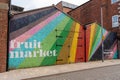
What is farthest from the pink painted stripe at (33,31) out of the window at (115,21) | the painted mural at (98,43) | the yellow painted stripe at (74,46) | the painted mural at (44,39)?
the window at (115,21)

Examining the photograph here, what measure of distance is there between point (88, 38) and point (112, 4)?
9.93 m

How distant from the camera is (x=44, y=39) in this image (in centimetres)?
1883

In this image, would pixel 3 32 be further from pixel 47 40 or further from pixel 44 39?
pixel 47 40

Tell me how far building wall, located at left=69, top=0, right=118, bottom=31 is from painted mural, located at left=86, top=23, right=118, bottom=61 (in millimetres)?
3552

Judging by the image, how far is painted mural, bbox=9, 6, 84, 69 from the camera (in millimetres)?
16922

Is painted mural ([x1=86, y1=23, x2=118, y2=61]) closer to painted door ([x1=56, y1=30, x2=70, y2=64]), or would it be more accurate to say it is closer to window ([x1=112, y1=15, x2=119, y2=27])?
window ([x1=112, y1=15, x2=119, y2=27])

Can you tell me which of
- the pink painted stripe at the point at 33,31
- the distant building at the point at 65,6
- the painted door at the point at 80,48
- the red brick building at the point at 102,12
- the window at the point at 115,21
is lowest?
the painted door at the point at 80,48

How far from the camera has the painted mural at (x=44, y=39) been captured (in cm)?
1692

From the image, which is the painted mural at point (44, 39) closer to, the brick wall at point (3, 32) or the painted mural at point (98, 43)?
the brick wall at point (3, 32)

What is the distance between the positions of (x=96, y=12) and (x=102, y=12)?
1.55 meters

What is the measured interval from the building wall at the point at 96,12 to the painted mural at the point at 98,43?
140 inches

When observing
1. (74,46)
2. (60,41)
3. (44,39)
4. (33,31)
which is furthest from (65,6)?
(33,31)

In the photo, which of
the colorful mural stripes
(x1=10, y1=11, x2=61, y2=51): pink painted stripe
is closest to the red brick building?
the colorful mural stripes

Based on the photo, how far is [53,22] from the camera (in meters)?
19.9
